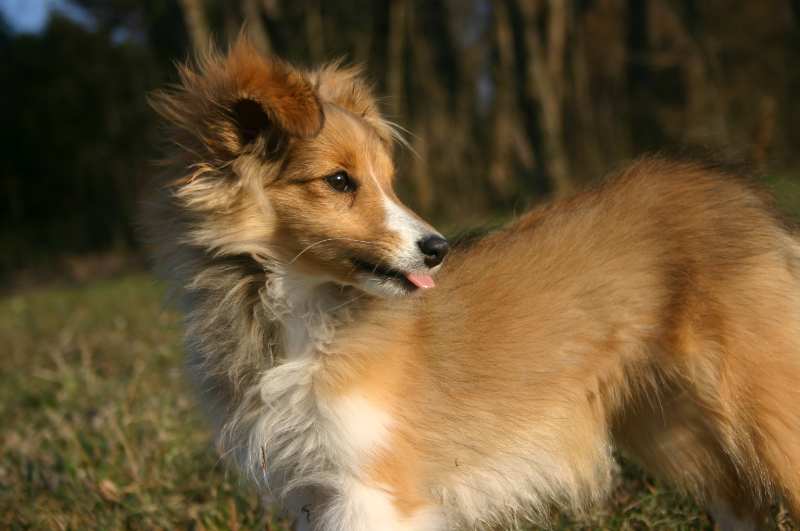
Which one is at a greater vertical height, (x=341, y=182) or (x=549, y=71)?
(x=341, y=182)

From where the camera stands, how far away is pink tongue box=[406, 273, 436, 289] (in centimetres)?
323

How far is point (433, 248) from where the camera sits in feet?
10.5

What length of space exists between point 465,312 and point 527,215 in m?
0.64

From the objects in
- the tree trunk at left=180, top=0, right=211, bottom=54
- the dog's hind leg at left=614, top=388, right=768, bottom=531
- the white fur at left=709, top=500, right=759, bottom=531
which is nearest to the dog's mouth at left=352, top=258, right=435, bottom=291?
the dog's hind leg at left=614, top=388, right=768, bottom=531

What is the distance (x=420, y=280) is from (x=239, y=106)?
0.88 m

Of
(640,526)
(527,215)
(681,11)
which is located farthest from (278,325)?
(681,11)

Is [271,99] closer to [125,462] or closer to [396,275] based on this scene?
[396,275]

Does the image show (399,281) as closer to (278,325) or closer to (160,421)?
(278,325)

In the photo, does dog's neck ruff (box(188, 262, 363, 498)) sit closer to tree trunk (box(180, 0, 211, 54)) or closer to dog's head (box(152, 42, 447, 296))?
dog's head (box(152, 42, 447, 296))

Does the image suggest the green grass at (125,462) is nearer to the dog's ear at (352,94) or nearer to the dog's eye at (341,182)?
the dog's eye at (341,182)

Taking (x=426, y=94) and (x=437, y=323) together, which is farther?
(x=426, y=94)

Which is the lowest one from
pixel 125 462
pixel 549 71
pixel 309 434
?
pixel 549 71

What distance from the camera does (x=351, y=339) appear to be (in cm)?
328

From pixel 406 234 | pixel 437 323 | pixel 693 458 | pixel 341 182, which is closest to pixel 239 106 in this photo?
pixel 341 182
